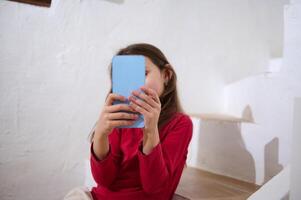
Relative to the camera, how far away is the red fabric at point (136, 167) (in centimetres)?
60

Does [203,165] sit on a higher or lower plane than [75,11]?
lower

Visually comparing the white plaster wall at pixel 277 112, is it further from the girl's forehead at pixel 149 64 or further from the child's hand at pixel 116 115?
the child's hand at pixel 116 115

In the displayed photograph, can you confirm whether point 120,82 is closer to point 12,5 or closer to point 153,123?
point 153,123

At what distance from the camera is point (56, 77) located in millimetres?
1009

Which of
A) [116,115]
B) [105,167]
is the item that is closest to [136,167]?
[105,167]

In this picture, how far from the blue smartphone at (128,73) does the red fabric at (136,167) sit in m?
0.15

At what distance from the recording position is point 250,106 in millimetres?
1165

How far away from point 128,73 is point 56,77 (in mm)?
613

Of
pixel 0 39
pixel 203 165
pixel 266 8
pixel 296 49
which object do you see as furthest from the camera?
pixel 266 8

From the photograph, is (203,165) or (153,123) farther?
(203,165)

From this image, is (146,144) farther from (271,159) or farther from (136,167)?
(271,159)

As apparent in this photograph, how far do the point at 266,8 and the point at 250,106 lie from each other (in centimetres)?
91

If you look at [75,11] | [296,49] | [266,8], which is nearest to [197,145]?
[296,49]

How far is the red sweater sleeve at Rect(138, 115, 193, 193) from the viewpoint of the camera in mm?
536
